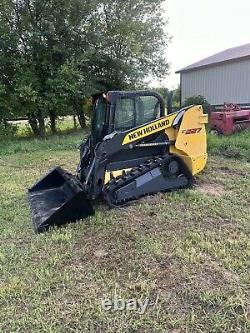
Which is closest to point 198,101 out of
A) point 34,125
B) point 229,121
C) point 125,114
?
point 229,121

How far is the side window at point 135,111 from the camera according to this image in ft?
14.5

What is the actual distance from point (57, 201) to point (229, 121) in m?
6.26

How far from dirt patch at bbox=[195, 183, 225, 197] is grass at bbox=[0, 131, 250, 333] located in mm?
29

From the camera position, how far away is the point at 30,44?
11.3m

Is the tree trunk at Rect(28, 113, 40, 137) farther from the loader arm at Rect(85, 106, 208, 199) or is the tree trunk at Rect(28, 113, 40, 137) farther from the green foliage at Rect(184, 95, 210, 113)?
the loader arm at Rect(85, 106, 208, 199)

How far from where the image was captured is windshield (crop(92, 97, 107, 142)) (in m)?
4.56

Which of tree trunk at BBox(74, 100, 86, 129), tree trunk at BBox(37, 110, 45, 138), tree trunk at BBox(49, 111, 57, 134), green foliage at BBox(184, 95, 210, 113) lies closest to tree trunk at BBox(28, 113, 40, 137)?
tree trunk at BBox(37, 110, 45, 138)

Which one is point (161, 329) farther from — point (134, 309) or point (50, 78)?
point (50, 78)

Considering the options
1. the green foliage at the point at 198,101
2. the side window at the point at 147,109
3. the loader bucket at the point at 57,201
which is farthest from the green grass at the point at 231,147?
the green foliage at the point at 198,101

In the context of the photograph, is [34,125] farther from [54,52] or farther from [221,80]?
[221,80]

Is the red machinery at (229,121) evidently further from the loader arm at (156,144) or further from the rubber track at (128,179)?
the rubber track at (128,179)

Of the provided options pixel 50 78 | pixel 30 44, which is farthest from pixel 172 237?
pixel 30 44

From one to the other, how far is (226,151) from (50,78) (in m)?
6.90

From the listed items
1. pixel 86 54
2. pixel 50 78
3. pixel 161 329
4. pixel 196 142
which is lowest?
pixel 161 329
